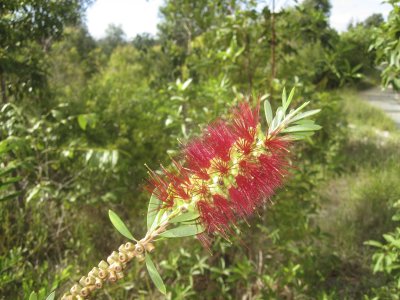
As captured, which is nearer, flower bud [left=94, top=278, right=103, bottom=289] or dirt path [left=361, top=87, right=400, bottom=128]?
flower bud [left=94, top=278, right=103, bottom=289]

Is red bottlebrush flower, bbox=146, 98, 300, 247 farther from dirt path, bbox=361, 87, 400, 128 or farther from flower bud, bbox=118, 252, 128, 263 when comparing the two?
dirt path, bbox=361, 87, 400, 128

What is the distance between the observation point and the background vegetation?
187 cm

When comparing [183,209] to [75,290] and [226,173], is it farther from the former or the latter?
[75,290]

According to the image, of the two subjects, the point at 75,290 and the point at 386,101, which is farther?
the point at 386,101

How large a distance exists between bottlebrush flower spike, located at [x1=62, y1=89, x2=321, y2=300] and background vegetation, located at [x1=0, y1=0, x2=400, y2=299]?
80 cm

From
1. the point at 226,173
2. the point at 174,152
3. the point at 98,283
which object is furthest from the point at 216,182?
the point at 174,152

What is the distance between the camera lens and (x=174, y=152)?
5.39ft

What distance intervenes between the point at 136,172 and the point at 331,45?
1.64m

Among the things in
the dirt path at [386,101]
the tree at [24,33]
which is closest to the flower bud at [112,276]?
the tree at [24,33]

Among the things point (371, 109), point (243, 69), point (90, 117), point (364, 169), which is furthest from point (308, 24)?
point (371, 109)

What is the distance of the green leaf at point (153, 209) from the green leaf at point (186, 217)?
61 mm

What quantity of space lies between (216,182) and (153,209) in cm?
12

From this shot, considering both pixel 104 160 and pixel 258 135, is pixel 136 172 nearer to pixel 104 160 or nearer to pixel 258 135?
pixel 104 160

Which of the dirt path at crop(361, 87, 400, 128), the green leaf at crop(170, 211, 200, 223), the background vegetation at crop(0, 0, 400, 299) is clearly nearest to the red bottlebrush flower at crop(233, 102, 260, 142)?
the green leaf at crop(170, 211, 200, 223)
